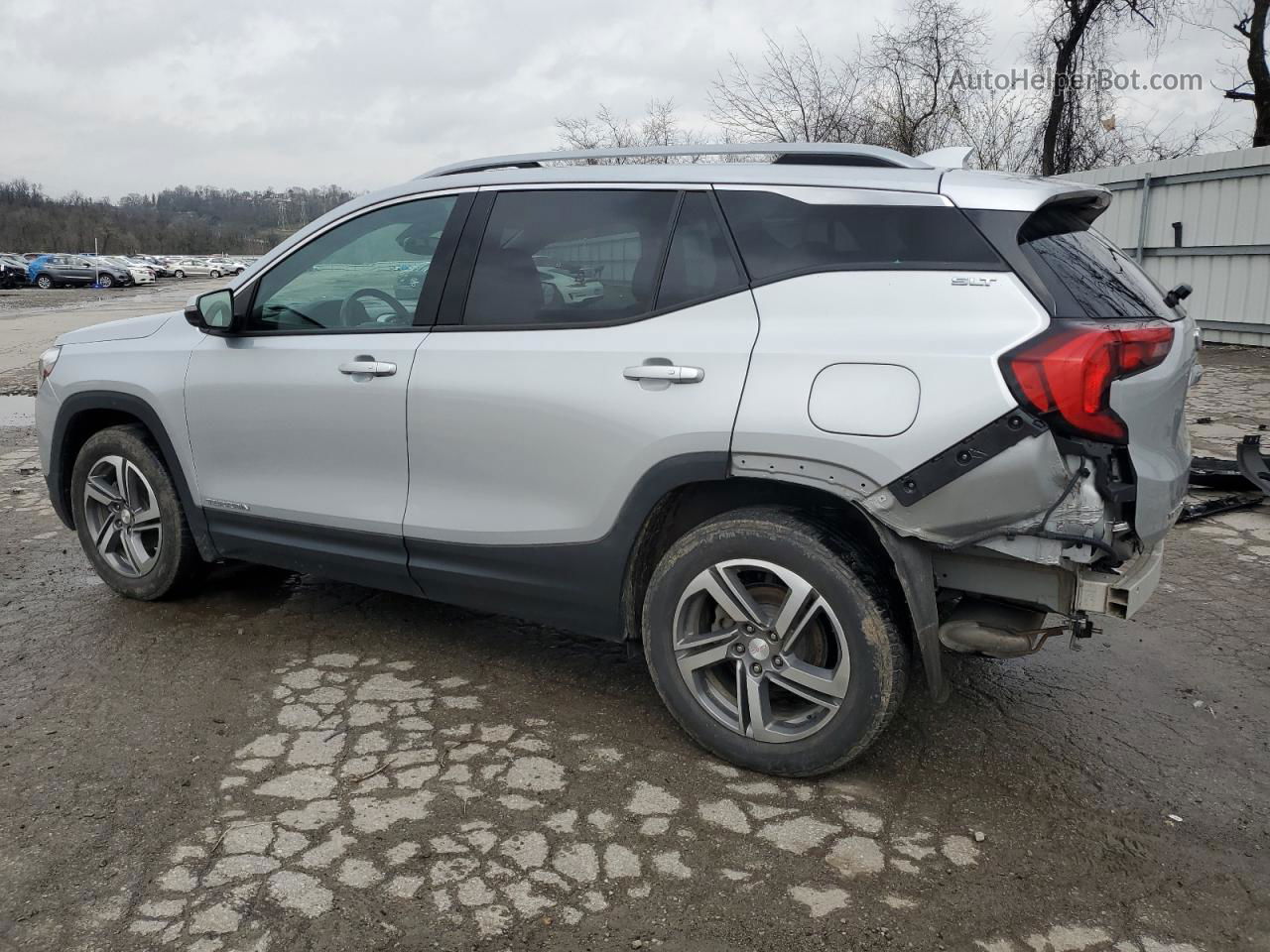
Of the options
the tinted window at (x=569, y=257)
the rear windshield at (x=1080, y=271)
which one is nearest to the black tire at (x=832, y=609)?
the tinted window at (x=569, y=257)

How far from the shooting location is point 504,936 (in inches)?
97.4

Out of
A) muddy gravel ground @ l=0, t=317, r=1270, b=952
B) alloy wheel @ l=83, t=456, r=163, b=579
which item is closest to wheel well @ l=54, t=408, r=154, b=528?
alloy wheel @ l=83, t=456, r=163, b=579

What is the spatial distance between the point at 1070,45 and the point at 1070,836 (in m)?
24.4

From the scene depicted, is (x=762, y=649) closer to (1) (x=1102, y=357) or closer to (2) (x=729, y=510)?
(2) (x=729, y=510)

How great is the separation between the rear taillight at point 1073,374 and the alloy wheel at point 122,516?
3598mm

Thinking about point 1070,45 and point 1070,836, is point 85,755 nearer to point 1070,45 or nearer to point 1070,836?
point 1070,836

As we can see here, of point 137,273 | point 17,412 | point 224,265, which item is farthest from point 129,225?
point 17,412

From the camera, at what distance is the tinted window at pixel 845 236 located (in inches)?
114

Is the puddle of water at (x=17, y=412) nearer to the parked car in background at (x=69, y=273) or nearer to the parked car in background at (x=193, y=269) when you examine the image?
the parked car in background at (x=69, y=273)

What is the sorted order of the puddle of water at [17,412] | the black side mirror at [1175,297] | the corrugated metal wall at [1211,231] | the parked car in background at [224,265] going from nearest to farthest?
the black side mirror at [1175,297], the puddle of water at [17,412], the corrugated metal wall at [1211,231], the parked car in background at [224,265]

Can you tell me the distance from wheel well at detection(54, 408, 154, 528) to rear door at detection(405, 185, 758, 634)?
183 cm

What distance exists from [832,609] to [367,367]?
188 cm

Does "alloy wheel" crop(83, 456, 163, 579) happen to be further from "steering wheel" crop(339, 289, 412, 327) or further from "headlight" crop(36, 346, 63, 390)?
"steering wheel" crop(339, 289, 412, 327)

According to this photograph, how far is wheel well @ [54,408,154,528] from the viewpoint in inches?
186
